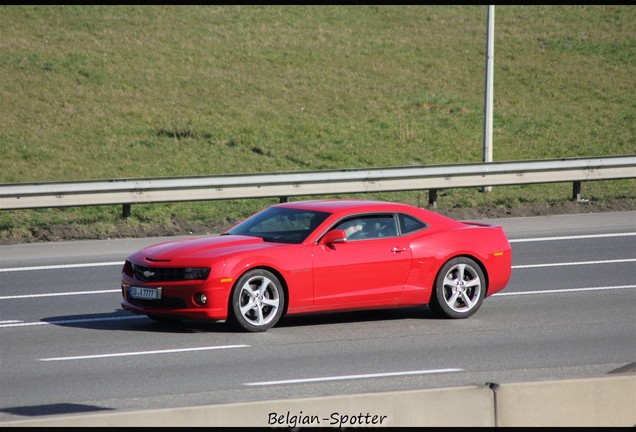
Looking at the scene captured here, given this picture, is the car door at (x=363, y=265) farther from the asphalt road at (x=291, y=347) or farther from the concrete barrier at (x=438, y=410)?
the concrete barrier at (x=438, y=410)

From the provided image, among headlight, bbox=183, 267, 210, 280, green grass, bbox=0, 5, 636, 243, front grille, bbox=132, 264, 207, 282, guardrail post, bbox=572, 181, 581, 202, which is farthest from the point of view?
green grass, bbox=0, 5, 636, 243

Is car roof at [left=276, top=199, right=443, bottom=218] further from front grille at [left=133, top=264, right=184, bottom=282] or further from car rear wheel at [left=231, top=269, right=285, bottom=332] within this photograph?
front grille at [left=133, top=264, right=184, bottom=282]

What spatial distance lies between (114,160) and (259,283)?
51.6ft

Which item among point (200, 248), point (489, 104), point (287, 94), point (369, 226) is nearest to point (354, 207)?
point (369, 226)

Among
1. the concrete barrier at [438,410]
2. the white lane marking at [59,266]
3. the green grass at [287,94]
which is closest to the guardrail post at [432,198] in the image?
the green grass at [287,94]

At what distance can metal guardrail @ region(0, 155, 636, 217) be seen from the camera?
61.9 feet

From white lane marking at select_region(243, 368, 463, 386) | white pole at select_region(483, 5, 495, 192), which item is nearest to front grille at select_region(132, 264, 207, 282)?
white lane marking at select_region(243, 368, 463, 386)

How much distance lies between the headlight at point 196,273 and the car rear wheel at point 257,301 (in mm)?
343

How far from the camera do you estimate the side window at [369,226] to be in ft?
38.2

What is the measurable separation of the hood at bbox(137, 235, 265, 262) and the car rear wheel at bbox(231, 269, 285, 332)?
37 centimetres

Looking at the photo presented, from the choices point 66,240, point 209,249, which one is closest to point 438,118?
point 66,240

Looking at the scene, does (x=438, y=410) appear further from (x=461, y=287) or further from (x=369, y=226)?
(x=461, y=287)

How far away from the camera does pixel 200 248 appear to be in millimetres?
11102

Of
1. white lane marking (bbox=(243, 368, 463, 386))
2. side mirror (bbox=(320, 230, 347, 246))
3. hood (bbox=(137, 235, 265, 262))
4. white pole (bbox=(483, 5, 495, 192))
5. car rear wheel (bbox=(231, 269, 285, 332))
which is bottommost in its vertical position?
white lane marking (bbox=(243, 368, 463, 386))
